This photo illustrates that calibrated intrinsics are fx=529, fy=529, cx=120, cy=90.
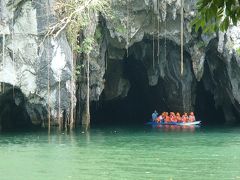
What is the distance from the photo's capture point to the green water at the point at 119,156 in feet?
36.6

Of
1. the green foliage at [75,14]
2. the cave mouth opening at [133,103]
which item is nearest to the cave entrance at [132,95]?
the cave mouth opening at [133,103]

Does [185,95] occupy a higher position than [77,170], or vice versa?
[185,95]

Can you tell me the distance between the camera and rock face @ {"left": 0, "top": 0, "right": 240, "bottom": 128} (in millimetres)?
20734

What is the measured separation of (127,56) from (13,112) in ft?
19.8

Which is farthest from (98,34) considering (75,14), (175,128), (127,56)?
(175,128)

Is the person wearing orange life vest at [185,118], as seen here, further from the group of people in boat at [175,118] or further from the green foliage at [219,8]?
the green foliage at [219,8]

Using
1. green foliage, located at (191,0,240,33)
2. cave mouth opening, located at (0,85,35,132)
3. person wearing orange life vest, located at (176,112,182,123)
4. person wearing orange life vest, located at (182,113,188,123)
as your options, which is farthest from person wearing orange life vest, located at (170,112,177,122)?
green foliage, located at (191,0,240,33)

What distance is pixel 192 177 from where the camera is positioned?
34.7 ft

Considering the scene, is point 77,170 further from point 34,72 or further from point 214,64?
point 214,64

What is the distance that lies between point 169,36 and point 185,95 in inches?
171

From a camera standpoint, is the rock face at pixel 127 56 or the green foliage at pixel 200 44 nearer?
the rock face at pixel 127 56

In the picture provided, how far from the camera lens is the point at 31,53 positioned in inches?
821

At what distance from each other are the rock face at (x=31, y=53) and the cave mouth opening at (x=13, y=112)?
542 millimetres

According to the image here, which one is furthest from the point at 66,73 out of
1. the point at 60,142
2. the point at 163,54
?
the point at 163,54
